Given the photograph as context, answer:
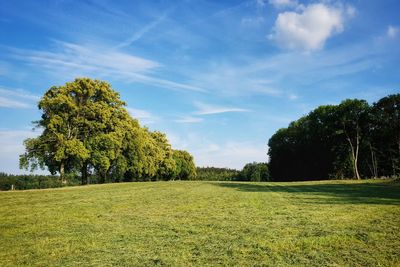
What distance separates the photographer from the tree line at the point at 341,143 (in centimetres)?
5272

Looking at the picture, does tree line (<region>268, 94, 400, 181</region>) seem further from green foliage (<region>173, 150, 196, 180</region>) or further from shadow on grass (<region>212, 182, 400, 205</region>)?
green foliage (<region>173, 150, 196, 180</region>)

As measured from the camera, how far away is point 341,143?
6084cm

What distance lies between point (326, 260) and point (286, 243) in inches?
57.1

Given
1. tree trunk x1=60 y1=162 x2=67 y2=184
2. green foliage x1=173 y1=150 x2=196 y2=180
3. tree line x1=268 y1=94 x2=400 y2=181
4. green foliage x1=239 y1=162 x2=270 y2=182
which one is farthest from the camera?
green foliage x1=239 y1=162 x2=270 y2=182

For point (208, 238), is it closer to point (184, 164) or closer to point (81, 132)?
point (81, 132)

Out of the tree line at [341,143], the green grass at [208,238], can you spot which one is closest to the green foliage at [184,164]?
the tree line at [341,143]

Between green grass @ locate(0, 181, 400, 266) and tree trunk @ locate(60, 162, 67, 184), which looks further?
tree trunk @ locate(60, 162, 67, 184)

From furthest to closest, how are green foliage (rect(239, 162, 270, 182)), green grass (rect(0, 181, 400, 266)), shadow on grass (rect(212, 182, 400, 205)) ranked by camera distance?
green foliage (rect(239, 162, 270, 182)), shadow on grass (rect(212, 182, 400, 205)), green grass (rect(0, 181, 400, 266))

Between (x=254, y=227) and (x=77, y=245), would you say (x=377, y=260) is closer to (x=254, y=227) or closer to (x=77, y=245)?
(x=254, y=227)

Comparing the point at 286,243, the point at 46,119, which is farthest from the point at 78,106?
the point at 286,243

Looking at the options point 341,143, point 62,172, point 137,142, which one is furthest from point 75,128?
point 341,143

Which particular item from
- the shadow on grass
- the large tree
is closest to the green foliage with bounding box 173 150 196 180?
the large tree

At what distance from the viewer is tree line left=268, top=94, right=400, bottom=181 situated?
52.7m

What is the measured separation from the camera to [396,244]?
7.52 metres
